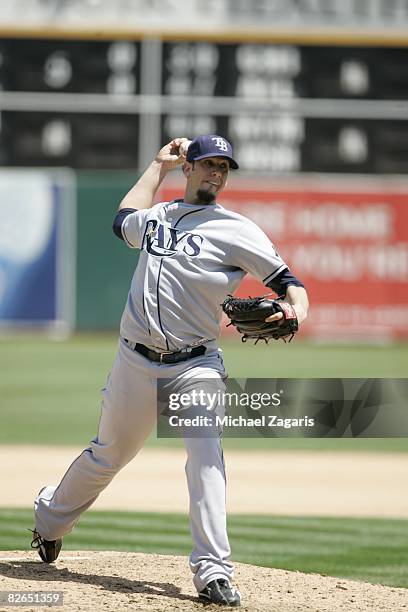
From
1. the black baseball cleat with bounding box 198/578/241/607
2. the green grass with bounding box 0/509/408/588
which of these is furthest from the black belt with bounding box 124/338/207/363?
the green grass with bounding box 0/509/408/588

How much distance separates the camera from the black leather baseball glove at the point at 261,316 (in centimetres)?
434

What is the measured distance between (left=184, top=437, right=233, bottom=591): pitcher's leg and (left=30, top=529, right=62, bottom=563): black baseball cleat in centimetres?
83

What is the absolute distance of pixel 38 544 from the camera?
16.4 ft

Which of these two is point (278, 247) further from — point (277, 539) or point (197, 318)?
point (197, 318)

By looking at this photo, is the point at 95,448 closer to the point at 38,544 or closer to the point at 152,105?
the point at 38,544

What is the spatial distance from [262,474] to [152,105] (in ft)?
35.3

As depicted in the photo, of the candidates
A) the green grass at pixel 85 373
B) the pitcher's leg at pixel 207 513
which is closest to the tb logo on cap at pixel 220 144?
the pitcher's leg at pixel 207 513

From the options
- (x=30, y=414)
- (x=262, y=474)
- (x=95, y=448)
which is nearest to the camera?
(x=95, y=448)

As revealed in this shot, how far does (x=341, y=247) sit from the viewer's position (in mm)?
17641

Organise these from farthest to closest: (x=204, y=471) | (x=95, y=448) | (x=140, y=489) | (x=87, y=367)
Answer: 1. (x=87, y=367)
2. (x=140, y=489)
3. (x=95, y=448)
4. (x=204, y=471)

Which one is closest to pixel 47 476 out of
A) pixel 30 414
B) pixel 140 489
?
pixel 140 489

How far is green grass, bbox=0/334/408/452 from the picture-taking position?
1053 cm

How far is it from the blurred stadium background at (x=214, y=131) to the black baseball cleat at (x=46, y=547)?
11486 millimetres

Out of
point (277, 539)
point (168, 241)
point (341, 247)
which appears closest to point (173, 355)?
point (168, 241)
